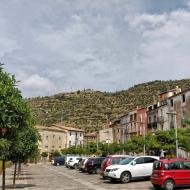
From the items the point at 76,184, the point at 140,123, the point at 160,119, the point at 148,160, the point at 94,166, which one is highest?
the point at 160,119

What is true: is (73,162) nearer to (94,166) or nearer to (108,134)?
(94,166)

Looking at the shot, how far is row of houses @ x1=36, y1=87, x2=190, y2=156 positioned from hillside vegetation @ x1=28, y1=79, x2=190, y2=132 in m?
6.54

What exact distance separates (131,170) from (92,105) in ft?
346

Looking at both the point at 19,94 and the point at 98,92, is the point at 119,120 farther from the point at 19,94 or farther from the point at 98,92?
the point at 19,94

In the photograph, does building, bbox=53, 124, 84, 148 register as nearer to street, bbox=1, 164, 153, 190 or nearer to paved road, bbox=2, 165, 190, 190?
street, bbox=1, 164, 153, 190

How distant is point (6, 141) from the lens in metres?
12.5

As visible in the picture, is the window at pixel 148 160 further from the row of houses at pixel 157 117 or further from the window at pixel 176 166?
the row of houses at pixel 157 117

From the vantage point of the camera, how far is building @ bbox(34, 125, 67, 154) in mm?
108438

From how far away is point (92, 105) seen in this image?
131 metres

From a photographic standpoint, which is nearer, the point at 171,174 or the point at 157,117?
the point at 171,174

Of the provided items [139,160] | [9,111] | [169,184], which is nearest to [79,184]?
[139,160]

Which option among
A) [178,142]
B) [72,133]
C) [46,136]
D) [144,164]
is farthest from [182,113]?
[72,133]

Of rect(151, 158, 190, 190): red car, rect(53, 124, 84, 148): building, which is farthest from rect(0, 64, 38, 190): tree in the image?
rect(53, 124, 84, 148): building

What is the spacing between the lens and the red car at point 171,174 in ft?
65.7
